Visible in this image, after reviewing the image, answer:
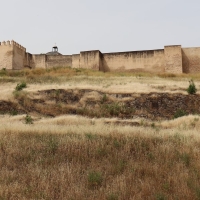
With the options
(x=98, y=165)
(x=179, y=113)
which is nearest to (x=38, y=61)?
(x=179, y=113)

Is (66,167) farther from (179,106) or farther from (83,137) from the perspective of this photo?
(179,106)

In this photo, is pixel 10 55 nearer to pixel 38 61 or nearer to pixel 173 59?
pixel 38 61

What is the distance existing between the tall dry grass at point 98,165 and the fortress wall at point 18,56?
22369 mm

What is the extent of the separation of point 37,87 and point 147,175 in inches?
528

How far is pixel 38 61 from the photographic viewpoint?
98.0 feet

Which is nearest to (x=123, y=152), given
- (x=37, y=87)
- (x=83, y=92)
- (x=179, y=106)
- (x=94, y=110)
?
(x=94, y=110)

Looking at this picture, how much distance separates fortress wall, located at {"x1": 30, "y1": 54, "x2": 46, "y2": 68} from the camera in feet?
97.2

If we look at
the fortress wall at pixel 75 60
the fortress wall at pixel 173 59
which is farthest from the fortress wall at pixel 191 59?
the fortress wall at pixel 75 60

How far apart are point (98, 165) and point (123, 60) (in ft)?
75.3

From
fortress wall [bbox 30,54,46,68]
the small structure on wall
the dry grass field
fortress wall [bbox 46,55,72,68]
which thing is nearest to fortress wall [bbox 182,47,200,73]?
the small structure on wall

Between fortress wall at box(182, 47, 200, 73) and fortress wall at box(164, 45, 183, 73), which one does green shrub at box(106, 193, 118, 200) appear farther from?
fortress wall at box(182, 47, 200, 73)

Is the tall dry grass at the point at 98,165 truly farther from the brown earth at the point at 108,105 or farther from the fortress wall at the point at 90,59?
the fortress wall at the point at 90,59

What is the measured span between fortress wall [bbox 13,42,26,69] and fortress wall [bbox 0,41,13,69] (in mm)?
380

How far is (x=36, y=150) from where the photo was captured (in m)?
5.52
